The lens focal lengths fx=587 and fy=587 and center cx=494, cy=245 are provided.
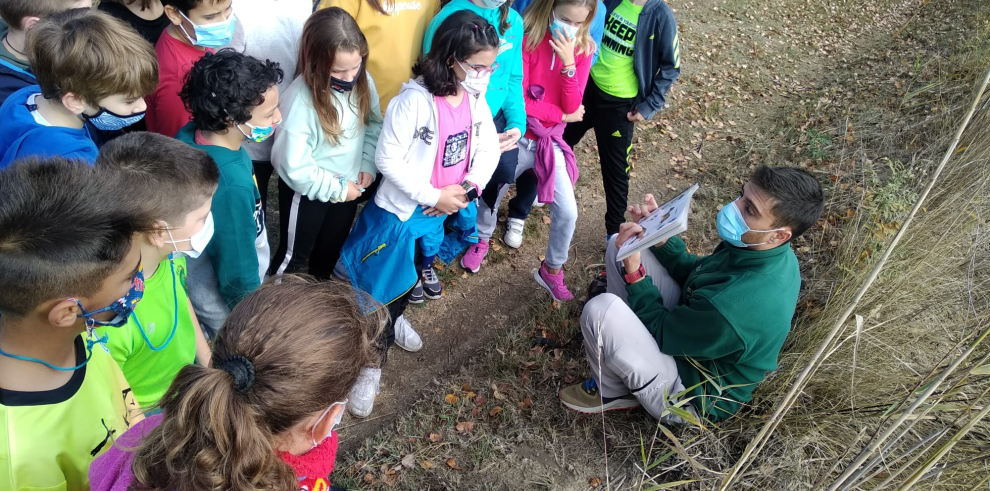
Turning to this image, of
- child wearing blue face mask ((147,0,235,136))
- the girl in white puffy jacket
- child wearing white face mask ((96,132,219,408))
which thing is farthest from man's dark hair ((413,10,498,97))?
child wearing white face mask ((96,132,219,408))

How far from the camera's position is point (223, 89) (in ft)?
9.00

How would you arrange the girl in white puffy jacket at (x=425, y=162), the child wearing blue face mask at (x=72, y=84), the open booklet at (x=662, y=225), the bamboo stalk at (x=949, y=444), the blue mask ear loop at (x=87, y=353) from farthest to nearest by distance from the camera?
the girl in white puffy jacket at (x=425, y=162) < the open booklet at (x=662, y=225) < the child wearing blue face mask at (x=72, y=84) < the bamboo stalk at (x=949, y=444) < the blue mask ear loop at (x=87, y=353)

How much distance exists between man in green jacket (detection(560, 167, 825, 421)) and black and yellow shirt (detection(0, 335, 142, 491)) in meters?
2.19

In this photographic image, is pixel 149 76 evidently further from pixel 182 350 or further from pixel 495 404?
pixel 495 404

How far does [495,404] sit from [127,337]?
7.23 ft

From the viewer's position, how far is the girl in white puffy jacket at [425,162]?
3.31 metres

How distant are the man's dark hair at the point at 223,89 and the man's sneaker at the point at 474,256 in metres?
2.39

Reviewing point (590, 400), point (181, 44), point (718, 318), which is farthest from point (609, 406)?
point (181, 44)

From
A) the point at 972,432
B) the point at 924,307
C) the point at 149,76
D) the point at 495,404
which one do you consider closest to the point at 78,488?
the point at 149,76

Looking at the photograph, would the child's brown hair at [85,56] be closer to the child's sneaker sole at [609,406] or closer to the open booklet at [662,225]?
the open booklet at [662,225]

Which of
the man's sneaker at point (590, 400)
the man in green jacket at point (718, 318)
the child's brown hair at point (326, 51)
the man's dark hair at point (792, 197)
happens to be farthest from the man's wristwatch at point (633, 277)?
the child's brown hair at point (326, 51)

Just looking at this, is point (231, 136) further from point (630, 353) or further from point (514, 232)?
point (514, 232)

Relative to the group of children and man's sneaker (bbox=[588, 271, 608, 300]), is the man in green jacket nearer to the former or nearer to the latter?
man's sneaker (bbox=[588, 271, 608, 300])

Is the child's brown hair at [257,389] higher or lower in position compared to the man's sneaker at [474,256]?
higher
